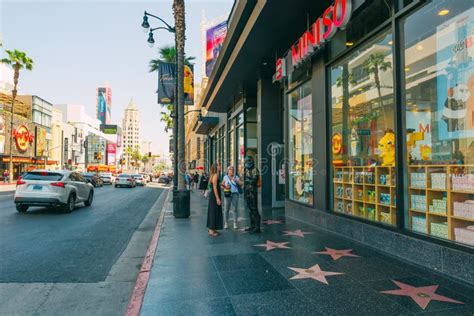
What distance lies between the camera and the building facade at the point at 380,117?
5.41 metres

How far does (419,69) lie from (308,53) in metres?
3.16

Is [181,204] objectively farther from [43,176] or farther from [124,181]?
[124,181]

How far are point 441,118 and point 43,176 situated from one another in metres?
13.4

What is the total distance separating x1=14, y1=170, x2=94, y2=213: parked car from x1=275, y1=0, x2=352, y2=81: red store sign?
9.98m

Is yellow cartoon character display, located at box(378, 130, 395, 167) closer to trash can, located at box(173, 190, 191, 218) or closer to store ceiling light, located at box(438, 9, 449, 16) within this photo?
store ceiling light, located at box(438, 9, 449, 16)

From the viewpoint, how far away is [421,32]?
606cm

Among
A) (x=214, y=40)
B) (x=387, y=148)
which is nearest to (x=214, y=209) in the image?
(x=387, y=148)

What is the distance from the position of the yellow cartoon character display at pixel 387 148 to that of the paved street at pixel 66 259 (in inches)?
210

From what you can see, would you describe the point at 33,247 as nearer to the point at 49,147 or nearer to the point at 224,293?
the point at 224,293

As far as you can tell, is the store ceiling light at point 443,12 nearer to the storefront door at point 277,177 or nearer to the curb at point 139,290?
the curb at point 139,290

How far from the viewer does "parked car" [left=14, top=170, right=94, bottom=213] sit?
12844mm

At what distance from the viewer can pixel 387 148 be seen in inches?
274

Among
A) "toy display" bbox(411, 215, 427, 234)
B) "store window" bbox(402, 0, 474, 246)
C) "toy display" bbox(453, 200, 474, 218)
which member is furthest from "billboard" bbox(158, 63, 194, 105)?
"toy display" bbox(453, 200, 474, 218)

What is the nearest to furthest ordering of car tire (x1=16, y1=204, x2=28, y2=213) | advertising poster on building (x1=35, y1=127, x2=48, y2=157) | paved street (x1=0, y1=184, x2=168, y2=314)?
paved street (x1=0, y1=184, x2=168, y2=314)
car tire (x1=16, y1=204, x2=28, y2=213)
advertising poster on building (x1=35, y1=127, x2=48, y2=157)
